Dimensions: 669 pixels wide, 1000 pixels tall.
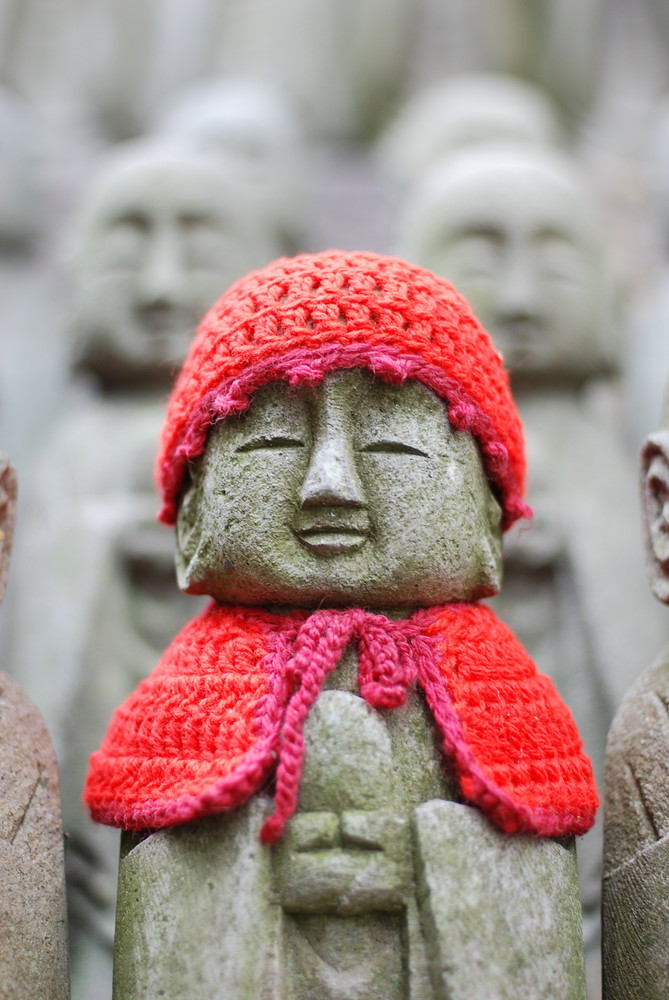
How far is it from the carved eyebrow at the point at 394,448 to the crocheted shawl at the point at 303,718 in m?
0.21

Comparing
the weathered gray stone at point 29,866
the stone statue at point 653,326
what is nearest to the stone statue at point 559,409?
the stone statue at point 653,326

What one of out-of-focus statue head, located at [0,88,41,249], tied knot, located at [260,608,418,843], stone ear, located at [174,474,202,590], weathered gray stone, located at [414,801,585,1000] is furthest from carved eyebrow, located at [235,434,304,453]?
out-of-focus statue head, located at [0,88,41,249]

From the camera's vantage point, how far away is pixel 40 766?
1741mm

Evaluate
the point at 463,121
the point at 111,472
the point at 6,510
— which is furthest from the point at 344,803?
the point at 463,121

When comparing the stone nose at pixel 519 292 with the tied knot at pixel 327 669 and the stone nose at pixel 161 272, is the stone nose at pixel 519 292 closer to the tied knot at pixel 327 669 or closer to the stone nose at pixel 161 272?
the stone nose at pixel 161 272

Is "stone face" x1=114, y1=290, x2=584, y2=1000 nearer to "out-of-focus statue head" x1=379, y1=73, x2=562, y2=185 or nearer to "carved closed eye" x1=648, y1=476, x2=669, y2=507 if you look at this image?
"carved closed eye" x1=648, y1=476, x2=669, y2=507

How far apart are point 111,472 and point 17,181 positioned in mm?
1265

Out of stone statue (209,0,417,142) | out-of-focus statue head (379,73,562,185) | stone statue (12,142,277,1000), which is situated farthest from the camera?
stone statue (209,0,417,142)

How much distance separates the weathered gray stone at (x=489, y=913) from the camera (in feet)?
4.76

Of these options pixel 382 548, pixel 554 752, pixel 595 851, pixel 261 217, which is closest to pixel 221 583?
pixel 382 548

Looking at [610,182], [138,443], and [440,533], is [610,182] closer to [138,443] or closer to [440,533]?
[138,443]

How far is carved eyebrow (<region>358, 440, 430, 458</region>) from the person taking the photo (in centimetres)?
164

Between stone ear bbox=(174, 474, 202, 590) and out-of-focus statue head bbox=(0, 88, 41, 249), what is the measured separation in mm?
2251

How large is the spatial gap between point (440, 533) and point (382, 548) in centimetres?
8
